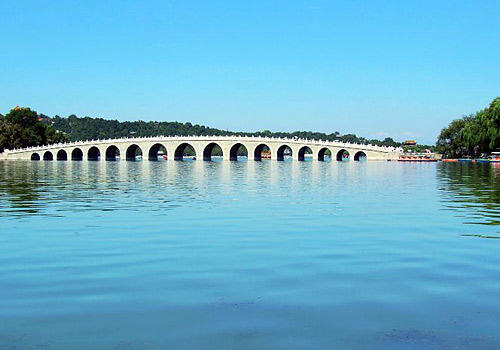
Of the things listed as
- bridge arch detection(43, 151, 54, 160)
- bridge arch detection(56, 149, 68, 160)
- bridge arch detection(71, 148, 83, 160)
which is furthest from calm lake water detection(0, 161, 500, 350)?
bridge arch detection(56, 149, 68, 160)

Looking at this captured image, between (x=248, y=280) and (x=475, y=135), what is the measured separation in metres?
59.6

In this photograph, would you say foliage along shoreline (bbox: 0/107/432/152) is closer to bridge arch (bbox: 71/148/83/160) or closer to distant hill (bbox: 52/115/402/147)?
distant hill (bbox: 52/115/402/147)

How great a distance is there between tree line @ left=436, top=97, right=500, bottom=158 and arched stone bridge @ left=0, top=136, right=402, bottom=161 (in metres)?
8.74

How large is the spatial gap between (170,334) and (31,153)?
84.8 m

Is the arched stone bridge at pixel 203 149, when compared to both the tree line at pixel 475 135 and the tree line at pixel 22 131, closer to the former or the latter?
the tree line at pixel 22 131

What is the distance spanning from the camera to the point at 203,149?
79312 mm

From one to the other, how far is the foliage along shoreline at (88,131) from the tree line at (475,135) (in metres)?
32.8

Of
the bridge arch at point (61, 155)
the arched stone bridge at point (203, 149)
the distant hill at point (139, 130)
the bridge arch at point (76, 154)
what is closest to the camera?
the arched stone bridge at point (203, 149)

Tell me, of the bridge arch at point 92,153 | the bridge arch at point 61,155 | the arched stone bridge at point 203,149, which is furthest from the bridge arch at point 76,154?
the bridge arch at point 92,153

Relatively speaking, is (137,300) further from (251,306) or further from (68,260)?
(68,260)

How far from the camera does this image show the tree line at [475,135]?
53522mm

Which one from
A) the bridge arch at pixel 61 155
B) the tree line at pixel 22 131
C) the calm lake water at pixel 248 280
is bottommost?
the calm lake water at pixel 248 280

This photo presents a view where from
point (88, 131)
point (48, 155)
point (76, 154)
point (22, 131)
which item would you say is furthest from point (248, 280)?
point (88, 131)

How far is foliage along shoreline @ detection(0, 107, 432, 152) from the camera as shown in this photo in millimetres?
88438
